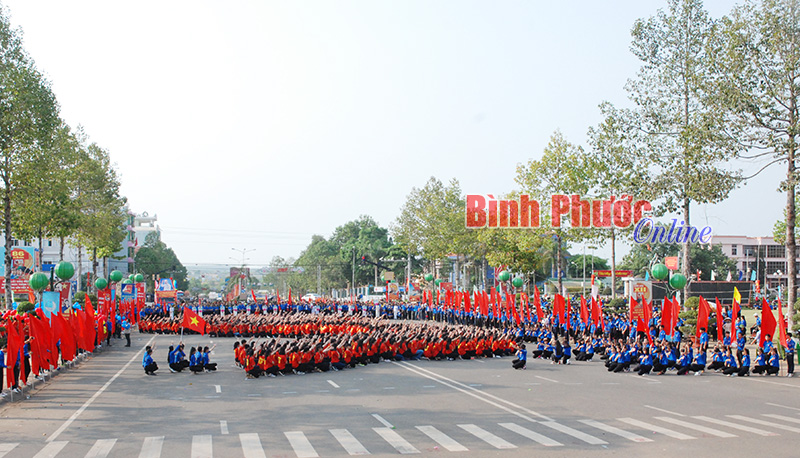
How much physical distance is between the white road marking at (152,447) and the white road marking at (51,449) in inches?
55.7

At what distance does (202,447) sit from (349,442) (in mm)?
2531

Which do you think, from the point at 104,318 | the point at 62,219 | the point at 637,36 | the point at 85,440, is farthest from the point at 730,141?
the point at 62,219

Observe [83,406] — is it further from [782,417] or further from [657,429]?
[782,417]

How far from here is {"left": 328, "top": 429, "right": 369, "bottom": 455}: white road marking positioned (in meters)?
11.6

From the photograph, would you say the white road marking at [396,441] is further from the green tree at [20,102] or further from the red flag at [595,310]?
the green tree at [20,102]

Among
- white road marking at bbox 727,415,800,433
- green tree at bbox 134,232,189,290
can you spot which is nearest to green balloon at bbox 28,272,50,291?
white road marking at bbox 727,415,800,433

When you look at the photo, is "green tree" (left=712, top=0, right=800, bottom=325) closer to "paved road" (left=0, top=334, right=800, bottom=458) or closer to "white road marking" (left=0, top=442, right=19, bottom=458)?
"paved road" (left=0, top=334, right=800, bottom=458)

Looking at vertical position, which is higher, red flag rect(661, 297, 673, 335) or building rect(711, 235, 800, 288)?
building rect(711, 235, 800, 288)

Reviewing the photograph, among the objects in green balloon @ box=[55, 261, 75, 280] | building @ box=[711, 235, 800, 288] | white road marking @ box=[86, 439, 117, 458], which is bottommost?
white road marking @ box=[86, 439, 117, 458]

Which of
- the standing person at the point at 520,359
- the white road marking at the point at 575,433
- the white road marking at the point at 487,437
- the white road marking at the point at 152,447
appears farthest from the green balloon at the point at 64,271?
the white road marking at the point at 575,433

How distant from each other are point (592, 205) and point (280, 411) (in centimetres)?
3352

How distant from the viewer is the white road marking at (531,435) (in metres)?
12.2

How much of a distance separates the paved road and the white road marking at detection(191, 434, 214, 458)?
35mm

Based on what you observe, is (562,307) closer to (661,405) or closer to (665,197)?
(665,197)
